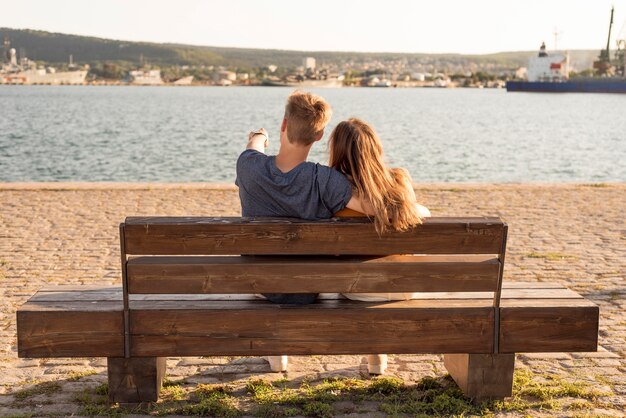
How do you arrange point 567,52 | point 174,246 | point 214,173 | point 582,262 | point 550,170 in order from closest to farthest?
point 174,246
point 582,262
point 214,173
point 550,170
point 567,52

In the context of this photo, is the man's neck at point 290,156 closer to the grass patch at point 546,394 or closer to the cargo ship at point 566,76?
the grass patch at point 546,394

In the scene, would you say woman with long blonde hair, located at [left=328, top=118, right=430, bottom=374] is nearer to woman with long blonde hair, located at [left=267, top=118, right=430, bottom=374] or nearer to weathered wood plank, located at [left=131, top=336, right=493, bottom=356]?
woman with long blonde hair, located at [left=267, top=118, right=430, bottom=374]

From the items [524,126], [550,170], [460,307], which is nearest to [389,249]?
[460,307]

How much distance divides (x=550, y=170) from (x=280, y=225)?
32.4 meters

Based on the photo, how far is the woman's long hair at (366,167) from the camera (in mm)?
4121

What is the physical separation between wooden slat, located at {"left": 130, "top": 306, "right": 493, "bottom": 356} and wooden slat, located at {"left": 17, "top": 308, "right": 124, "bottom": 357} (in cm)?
11

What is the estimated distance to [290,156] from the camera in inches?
169

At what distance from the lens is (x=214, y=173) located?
3061 centimetres

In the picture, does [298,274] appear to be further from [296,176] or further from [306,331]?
[296,176]

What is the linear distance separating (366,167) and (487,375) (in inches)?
48.3

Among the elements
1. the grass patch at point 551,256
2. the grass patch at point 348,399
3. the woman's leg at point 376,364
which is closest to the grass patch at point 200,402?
the grass patch at point 348,399

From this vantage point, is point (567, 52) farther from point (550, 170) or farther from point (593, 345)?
point (593, 345)

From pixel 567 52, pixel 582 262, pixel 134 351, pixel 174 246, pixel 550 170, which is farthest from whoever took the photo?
pixel 567 52

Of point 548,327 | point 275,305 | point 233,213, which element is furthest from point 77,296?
point 233,213
